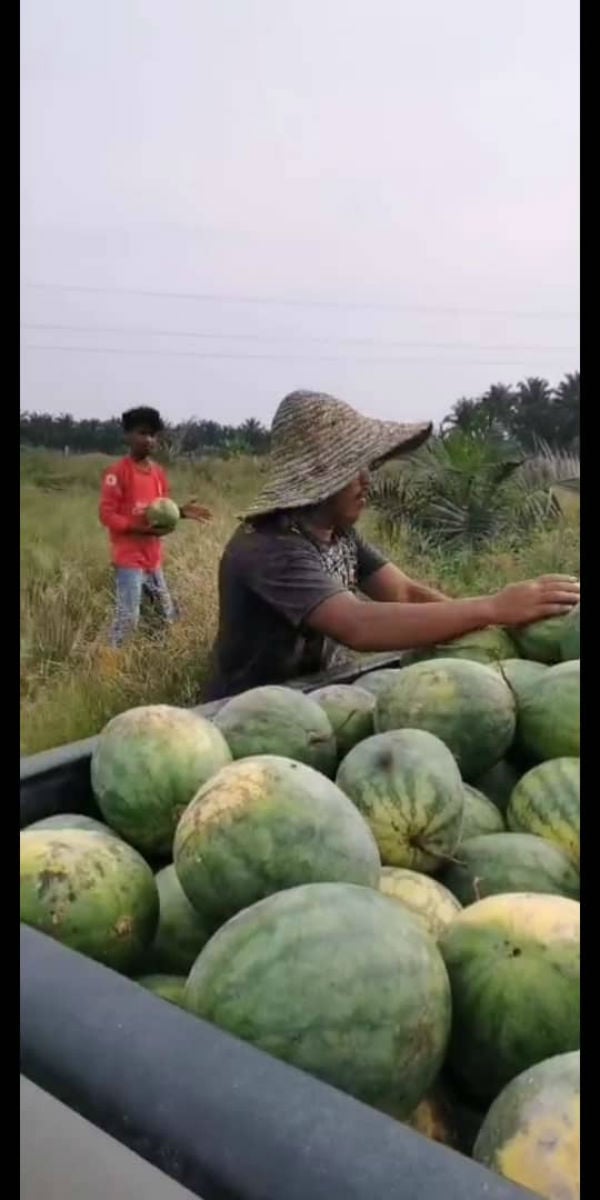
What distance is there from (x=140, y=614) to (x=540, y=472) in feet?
8.23

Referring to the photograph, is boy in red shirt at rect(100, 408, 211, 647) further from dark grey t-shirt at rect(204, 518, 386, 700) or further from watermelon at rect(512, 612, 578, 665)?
watermelon at rect(512, 612, 578, 665)

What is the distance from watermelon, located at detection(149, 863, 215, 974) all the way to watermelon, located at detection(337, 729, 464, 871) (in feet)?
0.57

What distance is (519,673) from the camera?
144cm

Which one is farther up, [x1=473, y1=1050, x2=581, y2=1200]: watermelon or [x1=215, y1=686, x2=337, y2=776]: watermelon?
[x1=215, y1=686, x2=337, y2=776]: watermelon

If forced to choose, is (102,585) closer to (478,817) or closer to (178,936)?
(478,817)

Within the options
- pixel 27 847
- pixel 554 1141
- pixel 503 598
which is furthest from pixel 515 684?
pixel 554 1141

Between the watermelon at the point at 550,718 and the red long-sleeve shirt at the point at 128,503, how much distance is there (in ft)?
8.76

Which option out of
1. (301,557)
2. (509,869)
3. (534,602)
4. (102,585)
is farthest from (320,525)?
(102,585)

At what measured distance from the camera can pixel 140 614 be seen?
400 centimetres

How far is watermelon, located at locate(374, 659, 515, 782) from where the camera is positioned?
1246 millimetres

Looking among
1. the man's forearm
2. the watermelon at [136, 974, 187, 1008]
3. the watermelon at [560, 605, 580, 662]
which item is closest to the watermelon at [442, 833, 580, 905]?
the watermelon at [136, 974, 187, 1008]

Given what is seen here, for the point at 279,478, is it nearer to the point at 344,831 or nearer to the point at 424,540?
the point at 344,831

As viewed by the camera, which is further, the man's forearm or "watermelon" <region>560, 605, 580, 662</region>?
the man's forearm

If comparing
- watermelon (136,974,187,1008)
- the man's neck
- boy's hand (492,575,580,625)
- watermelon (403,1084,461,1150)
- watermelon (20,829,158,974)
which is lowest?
watermelon (403,1084,461,1150)
